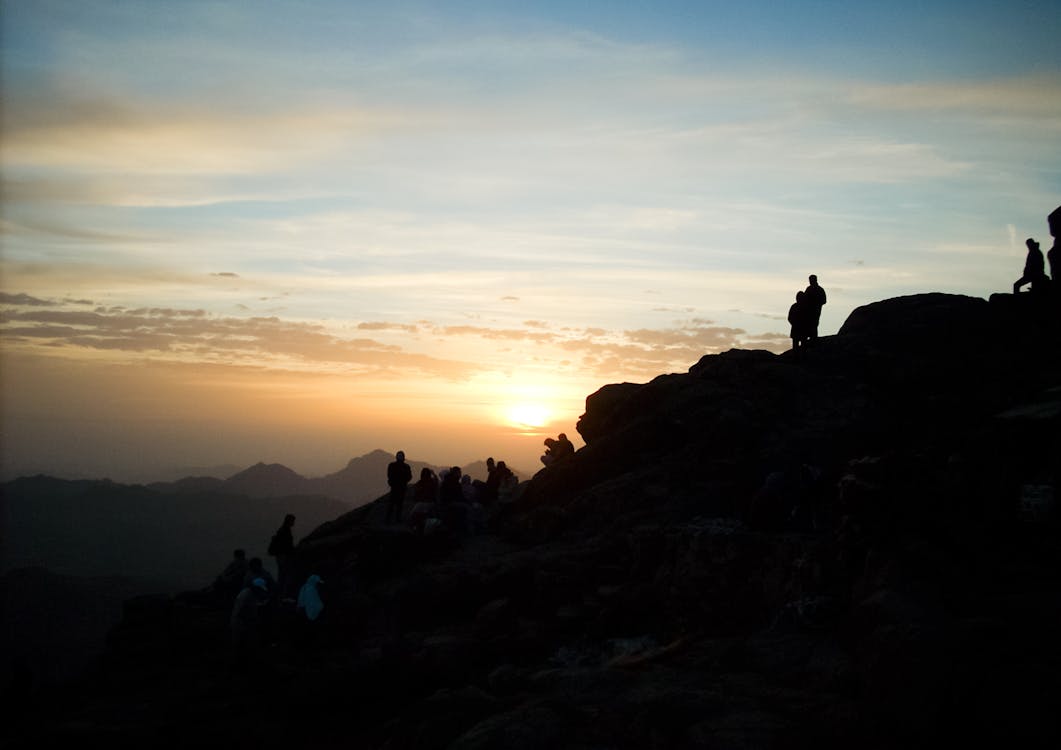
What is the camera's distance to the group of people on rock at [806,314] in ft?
97.5

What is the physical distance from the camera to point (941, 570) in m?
12.9

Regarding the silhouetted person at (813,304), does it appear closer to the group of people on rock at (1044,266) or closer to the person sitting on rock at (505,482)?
the group of people on rock at (1044,266)

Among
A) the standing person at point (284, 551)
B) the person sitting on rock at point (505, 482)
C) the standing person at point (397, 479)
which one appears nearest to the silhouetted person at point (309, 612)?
the standing person at point (284, 551)

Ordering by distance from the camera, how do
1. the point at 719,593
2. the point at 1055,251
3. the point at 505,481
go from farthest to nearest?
the point at 505,481 → the point at 1055,251 → the point at 719,593

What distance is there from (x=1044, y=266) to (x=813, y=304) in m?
8.80

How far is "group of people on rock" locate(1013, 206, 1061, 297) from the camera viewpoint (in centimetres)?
2743

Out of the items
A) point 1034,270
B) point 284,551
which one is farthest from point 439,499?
point 1034,270

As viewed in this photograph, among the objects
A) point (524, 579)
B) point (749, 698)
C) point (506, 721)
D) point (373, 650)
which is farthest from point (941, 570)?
point (373, 650)

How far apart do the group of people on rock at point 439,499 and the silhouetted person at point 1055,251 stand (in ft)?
81.9

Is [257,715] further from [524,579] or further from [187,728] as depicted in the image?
[524,579]

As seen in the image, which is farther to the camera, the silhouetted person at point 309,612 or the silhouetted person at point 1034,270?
the silhouetted person at point 1034,270

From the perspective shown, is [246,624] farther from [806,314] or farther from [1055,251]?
[1055,251]

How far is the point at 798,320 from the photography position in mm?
30875

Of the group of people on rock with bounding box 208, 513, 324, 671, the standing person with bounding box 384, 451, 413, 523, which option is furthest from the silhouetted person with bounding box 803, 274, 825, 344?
the group of people on rock with bounding box 208, 513, 324, 671
